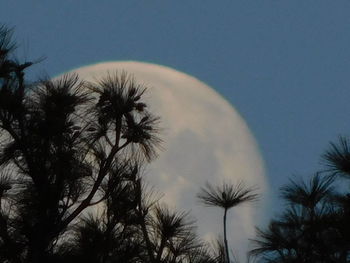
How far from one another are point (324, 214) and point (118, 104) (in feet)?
9.91

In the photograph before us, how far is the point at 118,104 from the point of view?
372 inches

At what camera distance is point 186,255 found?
31.9 ft

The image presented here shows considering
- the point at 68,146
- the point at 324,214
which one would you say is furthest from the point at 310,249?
the point at 68,146

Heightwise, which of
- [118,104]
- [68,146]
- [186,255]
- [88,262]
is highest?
[118,104]

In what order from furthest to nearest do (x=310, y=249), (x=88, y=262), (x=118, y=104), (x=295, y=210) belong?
(x=295, y=210)
(x=310, y=249)
(x=118, y=104)
(x=88, y=262)

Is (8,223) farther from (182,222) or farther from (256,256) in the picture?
(256,256)

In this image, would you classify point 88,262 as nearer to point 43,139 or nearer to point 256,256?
point 43,139

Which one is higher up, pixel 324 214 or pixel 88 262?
pixel 324 214

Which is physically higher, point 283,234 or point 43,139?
point 283,234

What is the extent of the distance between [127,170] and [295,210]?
124 inches

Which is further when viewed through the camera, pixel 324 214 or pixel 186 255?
pixel 324 214

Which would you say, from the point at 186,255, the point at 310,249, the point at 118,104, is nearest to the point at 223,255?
the point at 186,255

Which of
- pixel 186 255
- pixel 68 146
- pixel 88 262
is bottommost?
pixel 88 262

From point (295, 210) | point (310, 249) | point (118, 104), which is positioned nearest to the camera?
point (118, 104)
